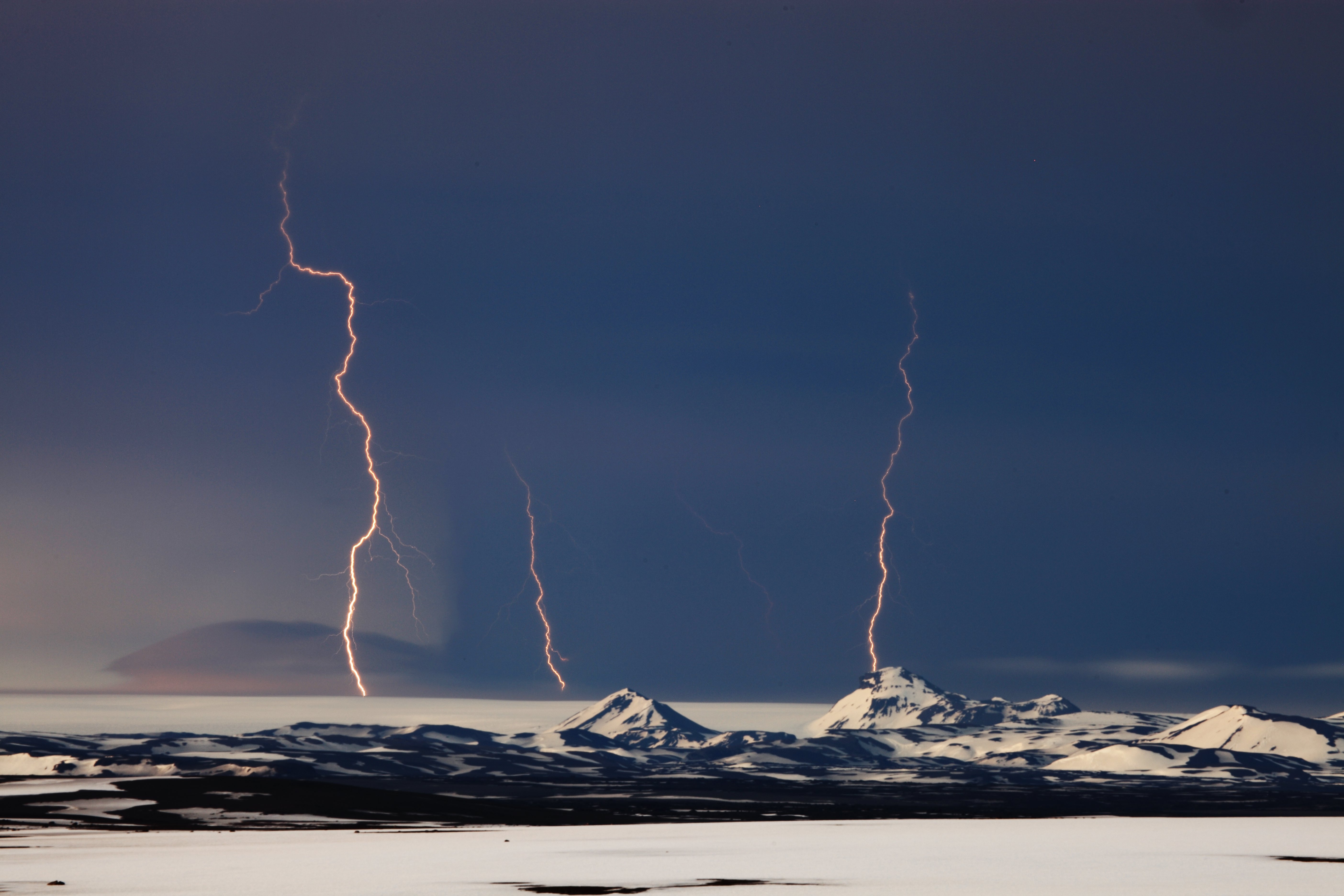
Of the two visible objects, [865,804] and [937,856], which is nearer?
[937,856]

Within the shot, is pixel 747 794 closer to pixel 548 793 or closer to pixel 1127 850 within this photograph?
pixel 548 793

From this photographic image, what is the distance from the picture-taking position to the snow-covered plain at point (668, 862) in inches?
1458

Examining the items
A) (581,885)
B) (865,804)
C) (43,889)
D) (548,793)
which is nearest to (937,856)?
(581,885)

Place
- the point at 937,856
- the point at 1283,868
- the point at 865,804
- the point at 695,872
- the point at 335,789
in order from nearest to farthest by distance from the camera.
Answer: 1. the point at 695,872
2. the point at 1283,868
3. the point at 937,856
4. the point at 335,789
5. the point at 865,804

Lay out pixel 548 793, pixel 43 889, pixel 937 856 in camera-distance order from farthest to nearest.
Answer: pixel 548 793
pixel 937 856
pixel 43 889

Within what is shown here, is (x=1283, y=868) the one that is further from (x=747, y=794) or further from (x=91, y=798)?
(x=747, y=794)

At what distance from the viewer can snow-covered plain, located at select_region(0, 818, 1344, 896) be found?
121ft

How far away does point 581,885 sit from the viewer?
124 ft

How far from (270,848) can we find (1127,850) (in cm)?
3663

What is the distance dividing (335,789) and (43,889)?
227 feet

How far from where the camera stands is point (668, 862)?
155 ft

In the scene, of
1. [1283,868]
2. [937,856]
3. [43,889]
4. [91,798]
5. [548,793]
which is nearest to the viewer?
[43,889]

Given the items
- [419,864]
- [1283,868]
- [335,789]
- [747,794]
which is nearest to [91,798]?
[335,789]

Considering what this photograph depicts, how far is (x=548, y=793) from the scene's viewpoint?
6722 inches
